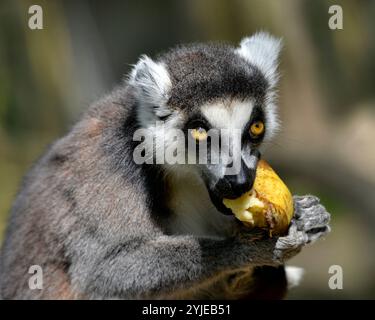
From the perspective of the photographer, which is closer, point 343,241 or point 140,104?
point 140,104

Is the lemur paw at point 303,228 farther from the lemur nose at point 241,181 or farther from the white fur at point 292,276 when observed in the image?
the white fur at point 292,276

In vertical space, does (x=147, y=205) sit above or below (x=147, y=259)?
above

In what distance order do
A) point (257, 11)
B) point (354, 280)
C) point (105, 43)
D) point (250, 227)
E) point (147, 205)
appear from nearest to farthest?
1. point (250, 227)
2. point (147, 205)
3. point (354, 280)
4. point (257, 11)
5. point (105, 43)

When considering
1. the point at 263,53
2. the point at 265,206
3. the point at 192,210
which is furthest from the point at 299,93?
the point at 265,206

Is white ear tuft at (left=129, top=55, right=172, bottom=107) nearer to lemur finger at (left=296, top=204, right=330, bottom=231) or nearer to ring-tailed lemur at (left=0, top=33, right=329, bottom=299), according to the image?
ring-tailed lemur at (left=0, top=33, right=329, bottom=299)

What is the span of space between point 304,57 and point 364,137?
2173 millimetres

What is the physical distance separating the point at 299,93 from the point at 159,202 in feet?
28.9

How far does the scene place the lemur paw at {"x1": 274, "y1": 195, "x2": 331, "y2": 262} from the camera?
547 centimetres

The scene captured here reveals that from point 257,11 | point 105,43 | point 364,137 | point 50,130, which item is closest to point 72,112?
point 50,130

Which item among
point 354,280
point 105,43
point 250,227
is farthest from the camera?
point 105,43

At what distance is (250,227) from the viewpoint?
5520mm

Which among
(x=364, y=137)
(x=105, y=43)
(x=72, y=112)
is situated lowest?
(x=364, y=137)

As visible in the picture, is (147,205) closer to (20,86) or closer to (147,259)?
Answer: (147,259)

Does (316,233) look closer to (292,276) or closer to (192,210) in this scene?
(192,210)
